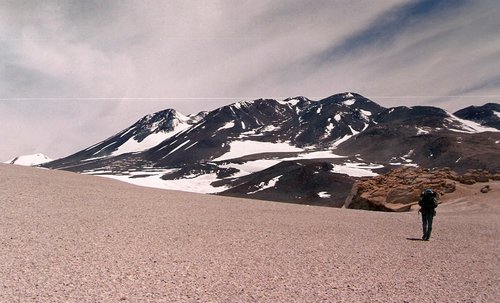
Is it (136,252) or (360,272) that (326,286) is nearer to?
(360,272)

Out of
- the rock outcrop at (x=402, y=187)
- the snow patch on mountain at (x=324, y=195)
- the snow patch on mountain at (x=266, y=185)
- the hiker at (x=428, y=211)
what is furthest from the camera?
the snow patch on mountain at (x=266, y=185)

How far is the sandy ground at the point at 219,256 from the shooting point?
9.27 metres

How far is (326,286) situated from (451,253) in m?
7.33

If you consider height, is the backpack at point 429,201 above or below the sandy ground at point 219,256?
above

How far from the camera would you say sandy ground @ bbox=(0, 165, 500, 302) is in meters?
9.27

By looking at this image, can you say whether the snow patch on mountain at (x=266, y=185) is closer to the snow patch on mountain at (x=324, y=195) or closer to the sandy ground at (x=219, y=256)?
the snow patch on mountain at (x=324, y=195)

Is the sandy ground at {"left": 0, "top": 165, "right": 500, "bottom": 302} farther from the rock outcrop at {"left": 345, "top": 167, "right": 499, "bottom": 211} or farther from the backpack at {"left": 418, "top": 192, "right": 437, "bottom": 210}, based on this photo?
the rock outcrop at {"left": 345, "top": 167, "right": 499, "bottom": 211}

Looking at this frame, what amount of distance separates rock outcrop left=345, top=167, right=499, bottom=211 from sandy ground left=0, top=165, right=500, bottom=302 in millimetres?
14913

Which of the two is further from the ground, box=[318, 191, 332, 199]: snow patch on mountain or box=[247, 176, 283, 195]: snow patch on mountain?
box=[247, 176, 283, 195]: snow patch on mountain

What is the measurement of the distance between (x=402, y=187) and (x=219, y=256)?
102 feet

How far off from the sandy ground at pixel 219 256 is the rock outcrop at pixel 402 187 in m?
14.9

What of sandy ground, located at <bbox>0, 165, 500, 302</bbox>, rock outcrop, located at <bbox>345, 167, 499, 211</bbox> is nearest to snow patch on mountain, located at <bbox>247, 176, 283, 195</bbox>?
rock outcrop, located at <bbox>345, 167, 499, 211</bbox>

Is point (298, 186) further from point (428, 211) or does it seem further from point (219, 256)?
point (219, 256)

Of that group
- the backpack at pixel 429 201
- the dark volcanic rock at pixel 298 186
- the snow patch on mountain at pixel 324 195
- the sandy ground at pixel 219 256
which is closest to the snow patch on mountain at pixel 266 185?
the dark volcanic rock at pixel 298 186
